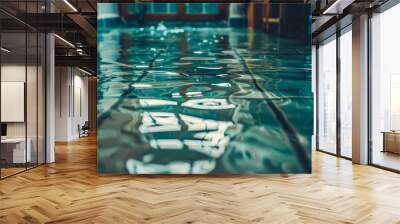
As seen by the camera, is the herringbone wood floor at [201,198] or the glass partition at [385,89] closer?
the herringbone wood floor at [201,198]

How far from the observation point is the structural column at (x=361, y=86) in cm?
795

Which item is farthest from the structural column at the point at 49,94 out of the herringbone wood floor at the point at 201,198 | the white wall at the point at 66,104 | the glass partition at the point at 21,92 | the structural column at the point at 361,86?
the white wall at the point at 66,104

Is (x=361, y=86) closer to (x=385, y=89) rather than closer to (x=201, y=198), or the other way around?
(x=385, y=89)

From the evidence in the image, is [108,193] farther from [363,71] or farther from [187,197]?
[363,71]

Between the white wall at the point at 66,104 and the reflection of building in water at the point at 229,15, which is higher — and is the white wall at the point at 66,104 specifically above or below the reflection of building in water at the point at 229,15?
below

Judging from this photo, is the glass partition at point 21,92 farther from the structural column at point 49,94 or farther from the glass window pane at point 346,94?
the glass window pane at point 346,94

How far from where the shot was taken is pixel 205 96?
253 inches

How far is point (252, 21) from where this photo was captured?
21.2 feet

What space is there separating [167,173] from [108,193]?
1.44 meters

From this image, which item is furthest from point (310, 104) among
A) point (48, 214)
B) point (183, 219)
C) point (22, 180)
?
point (22, 180)

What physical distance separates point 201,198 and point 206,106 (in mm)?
2018

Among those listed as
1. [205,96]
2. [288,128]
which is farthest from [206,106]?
[288,128]

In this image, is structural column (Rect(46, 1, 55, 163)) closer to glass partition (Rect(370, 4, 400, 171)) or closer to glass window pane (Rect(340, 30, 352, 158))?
glass window pane (Rect(340, 30, 352, 158))

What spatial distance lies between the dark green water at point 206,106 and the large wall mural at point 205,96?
2 cm
